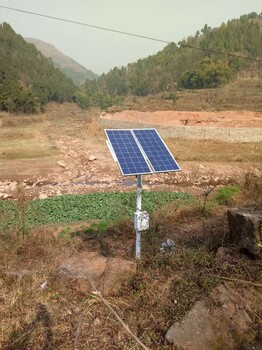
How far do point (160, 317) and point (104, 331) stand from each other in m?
0.65

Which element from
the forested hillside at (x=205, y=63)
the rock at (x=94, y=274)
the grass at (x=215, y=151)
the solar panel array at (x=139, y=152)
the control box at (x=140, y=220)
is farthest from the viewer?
the forested hillside at (x=205, y=63)

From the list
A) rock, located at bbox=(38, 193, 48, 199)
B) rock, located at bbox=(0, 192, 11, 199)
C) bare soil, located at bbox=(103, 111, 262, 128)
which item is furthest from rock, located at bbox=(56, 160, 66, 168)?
bare soil, located at bbox=(103, 111, 262, 128)

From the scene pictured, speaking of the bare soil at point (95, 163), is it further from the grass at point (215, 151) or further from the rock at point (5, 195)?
the rock at point (5, 195)

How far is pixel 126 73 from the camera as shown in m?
98.6

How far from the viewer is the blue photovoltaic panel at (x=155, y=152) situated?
16.8 feet

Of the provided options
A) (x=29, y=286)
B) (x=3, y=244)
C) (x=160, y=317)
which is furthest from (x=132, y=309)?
(x=3, y=244)

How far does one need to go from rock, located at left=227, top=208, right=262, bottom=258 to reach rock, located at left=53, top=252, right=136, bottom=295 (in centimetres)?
161

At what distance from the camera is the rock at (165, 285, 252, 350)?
344 cm

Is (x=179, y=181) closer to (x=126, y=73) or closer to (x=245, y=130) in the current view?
(x=245, y=130)

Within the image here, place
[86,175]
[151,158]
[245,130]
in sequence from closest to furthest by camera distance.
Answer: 1. [151,158]
2. [86,175]
3. [245,130]

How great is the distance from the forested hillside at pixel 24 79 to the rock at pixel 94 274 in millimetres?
41227

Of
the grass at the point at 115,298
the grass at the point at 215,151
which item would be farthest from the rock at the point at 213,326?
the grass at the point at 215,151

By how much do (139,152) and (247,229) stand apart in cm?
198

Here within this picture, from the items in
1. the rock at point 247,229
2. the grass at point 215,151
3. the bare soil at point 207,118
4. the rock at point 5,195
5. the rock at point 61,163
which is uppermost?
the rock at point 247,229
